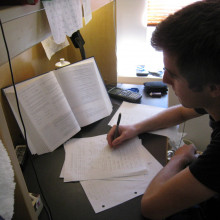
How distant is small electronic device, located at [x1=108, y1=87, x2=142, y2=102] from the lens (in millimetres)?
1230

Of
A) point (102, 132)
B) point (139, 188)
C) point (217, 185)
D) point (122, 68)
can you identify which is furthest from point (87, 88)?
point (122, 68)

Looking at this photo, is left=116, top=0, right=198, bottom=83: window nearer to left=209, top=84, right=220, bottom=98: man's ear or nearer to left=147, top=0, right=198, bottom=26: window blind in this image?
left=147, top=0, right=198, bottom=26: window blind

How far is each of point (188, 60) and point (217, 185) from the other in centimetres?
34

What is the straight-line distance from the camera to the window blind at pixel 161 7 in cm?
156

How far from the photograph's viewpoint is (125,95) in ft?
4.14

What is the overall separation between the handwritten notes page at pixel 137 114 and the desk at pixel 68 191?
57mm

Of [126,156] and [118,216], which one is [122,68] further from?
[118,216]

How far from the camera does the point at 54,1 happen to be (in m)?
0.58

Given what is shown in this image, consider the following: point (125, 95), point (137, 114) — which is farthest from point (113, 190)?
point (125, 95)

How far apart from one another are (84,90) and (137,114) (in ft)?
1.03

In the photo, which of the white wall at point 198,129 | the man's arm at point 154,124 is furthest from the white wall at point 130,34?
the man's arm at point 154,124

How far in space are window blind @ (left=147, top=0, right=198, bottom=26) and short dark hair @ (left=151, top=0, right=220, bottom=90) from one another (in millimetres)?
1099

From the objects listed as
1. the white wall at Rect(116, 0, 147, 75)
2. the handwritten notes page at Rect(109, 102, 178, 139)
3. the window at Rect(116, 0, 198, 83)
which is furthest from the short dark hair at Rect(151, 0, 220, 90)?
the white wall at Rect(116, 0, 147, 75)

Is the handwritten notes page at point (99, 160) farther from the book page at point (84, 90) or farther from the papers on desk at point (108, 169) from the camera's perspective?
the book page at point (84, 90)
